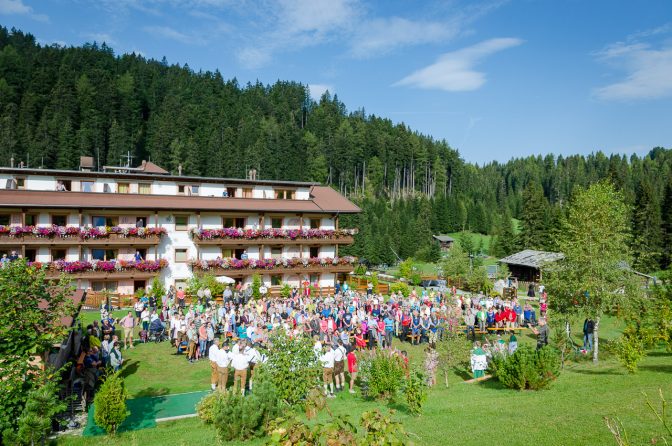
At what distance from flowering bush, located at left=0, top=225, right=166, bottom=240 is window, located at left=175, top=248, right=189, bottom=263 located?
242cm

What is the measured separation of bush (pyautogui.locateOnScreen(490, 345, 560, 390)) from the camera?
14.1 meters

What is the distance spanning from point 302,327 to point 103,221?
2161 centimetres

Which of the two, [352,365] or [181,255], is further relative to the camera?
[181,255]

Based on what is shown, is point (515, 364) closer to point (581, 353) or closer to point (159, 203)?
point (581, 353)

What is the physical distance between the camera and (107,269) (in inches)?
1287

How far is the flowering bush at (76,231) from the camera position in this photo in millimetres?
30797

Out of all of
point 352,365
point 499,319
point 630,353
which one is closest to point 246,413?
point 352,365

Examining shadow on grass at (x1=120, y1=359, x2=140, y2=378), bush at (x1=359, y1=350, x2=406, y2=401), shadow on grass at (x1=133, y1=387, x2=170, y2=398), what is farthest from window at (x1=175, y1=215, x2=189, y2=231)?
bush at (x1=359, y1=350, x2=406, y2=401)

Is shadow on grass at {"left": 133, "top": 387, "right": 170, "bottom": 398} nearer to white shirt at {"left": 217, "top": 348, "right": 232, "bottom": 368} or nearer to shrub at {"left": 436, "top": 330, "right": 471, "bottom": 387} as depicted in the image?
white shirt at {"left": 217, "top": 348, "right": 232, "bottom": 368}

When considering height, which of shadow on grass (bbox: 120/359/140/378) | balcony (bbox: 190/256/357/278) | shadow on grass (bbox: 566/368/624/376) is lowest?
shadow on grass (bbox: 120/359/140/378)

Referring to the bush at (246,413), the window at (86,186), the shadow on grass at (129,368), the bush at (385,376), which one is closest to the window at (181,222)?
the window at (86,186)

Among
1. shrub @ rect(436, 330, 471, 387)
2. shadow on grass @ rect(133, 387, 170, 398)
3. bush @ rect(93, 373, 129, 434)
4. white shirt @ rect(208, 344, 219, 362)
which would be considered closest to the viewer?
bush @ rect(93, 373, 129, 434)

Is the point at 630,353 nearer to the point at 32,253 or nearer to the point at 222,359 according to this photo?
the point at 222,359

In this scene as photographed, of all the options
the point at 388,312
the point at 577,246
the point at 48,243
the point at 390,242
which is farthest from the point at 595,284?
the point at 390,242
